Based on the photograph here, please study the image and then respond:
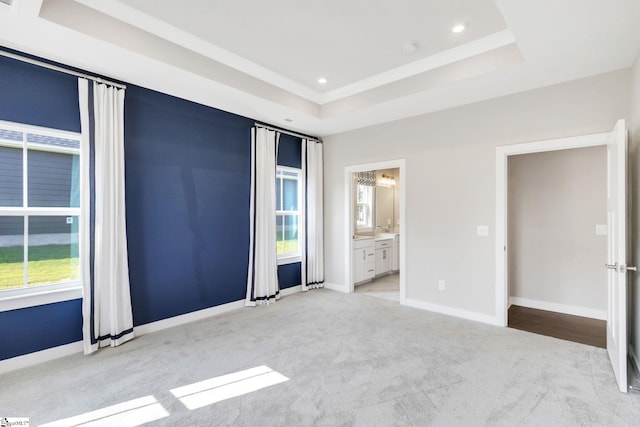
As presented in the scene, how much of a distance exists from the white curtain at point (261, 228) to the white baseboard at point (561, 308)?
11.8 ft

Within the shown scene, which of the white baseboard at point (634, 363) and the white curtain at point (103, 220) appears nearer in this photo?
the white baseboard at point (634, 363)

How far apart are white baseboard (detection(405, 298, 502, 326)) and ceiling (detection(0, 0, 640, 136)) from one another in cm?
260

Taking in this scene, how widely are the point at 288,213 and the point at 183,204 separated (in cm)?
181

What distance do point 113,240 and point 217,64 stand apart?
2.07m

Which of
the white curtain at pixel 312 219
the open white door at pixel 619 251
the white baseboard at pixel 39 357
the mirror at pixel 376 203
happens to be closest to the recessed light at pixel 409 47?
the open white door at pixel 619 251

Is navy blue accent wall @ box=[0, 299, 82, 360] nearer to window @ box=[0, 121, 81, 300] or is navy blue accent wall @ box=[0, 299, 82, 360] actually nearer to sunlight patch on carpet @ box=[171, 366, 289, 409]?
window @ box=[0, 121, 81, 300]

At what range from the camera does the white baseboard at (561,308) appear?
12.6 feet

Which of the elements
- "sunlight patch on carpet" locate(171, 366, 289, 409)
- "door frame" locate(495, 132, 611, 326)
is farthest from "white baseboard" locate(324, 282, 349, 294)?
"sunlight patch on carpet" locate(171, 366, 289, 409)

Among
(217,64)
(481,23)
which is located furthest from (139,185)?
(481,23)

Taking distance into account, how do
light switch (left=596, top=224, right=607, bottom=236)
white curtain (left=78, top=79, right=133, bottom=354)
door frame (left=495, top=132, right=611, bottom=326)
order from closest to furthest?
white curtain (left=78, top=79, right=133, bottom=354)
door frame (left=495, top=132, right=611, bottom=326)
light switch (left=596, top=224, right=607, bottom=236)

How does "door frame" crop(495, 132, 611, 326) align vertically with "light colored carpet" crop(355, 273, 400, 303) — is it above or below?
above

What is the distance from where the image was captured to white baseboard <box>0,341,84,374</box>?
256 cm

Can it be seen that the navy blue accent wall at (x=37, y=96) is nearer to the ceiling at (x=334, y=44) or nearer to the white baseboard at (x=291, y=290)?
the ceiling at (x=334, y=44)

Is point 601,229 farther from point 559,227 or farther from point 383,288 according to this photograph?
point 383,288
